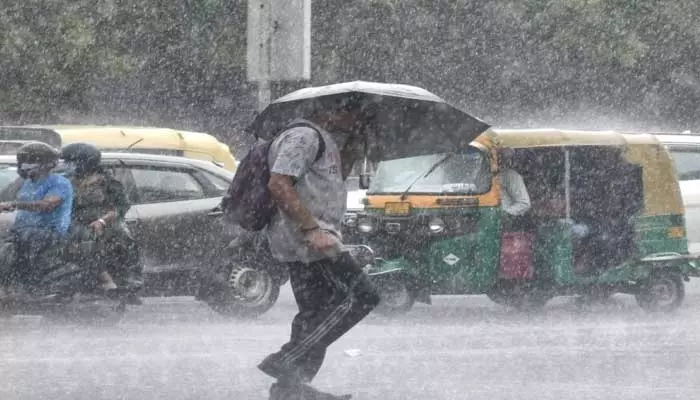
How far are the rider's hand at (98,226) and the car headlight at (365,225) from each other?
2.53 metres

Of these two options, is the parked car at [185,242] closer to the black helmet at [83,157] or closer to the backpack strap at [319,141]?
the black helmet at [83,157]

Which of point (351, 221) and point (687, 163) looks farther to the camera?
point (687, 163)

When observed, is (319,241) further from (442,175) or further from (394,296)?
(442,175)

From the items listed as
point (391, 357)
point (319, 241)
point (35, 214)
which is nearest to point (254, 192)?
point (319, 241)

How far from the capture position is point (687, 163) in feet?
61.7

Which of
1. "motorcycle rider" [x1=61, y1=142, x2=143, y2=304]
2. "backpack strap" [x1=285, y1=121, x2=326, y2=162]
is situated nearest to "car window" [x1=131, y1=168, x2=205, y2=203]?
"motorcycle rider" [x1=61, y1=142, x2=143, y2=304]

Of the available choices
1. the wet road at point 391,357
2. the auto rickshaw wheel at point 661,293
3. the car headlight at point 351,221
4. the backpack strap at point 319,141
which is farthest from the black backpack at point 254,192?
the auto rickshaw wheel at point 661,293

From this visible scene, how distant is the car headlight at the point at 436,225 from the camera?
13906 mm

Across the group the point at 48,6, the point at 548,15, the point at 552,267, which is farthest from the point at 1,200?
the point at 548,15

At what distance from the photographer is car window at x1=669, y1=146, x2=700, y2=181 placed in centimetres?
1869

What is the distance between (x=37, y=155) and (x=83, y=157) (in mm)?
442

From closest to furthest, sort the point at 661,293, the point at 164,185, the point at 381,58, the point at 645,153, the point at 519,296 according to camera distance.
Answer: the point at 164,185, the point at 519,296, the point at 661,293, the point at 645,153, the point at 381,58

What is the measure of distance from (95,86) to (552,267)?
560 inches

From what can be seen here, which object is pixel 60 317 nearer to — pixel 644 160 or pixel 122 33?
pixel 644 160
